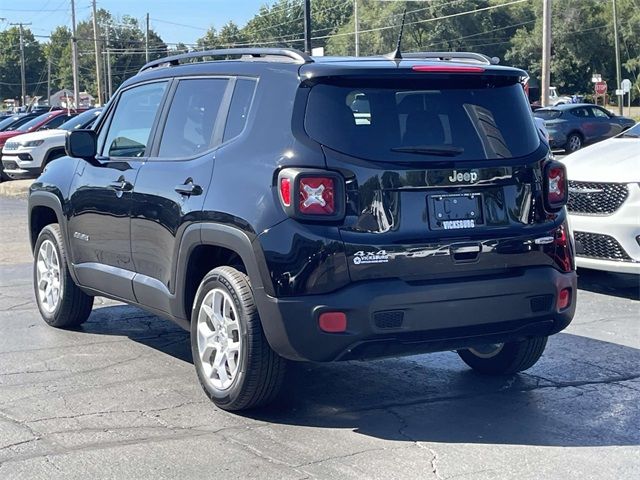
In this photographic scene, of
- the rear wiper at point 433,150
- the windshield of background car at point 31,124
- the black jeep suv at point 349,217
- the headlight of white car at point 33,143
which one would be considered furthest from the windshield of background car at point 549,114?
the rear wiper at point 433,150

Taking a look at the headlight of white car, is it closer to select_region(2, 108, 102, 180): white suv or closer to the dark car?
select_region(2, 108, 102, 180): white suv

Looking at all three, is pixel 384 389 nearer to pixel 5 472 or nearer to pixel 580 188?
pixel 5 472

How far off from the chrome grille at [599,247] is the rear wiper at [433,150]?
3564 mm

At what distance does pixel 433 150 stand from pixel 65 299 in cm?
347

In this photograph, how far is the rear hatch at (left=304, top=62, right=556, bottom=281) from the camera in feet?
15.3

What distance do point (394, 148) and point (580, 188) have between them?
14.1ft

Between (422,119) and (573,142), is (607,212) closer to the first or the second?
(422,119)

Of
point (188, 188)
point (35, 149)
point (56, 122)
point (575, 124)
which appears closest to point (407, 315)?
point (188, 188)

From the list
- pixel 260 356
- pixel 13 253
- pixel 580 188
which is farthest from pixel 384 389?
pixel 13 253

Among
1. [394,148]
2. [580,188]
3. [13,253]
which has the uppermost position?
[394,148]

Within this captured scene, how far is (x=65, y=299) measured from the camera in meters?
7.10

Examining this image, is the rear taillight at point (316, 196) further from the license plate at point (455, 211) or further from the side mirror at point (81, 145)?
the side mirror at point (81, 145)

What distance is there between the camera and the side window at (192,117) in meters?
5.46

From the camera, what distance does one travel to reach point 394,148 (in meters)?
4.80
